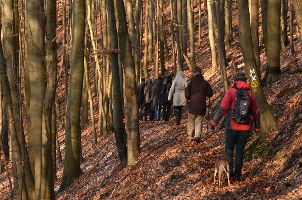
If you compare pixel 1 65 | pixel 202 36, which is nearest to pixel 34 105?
pixel 1 65

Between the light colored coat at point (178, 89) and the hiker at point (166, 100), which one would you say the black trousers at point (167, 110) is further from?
the light colored coat at point (178, 89)

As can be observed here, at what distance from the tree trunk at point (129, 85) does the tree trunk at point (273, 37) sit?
13.0ft

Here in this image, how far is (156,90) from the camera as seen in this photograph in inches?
705

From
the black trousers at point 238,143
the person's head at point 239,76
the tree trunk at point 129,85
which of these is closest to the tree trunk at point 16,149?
the tree trunk at point 129,85

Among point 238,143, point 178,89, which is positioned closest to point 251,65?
point 238,143

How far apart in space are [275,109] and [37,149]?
19.0 feet

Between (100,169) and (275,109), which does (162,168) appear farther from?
(100,169)

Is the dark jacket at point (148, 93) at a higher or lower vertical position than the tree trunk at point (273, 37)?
lower

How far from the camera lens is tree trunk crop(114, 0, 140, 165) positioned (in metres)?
10.9

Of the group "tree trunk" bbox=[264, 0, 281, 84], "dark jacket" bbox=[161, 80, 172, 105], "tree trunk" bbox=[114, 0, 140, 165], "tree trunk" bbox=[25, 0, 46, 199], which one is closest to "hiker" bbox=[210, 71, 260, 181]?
"tree trunk" bbox=[25, 0, 46, 199]

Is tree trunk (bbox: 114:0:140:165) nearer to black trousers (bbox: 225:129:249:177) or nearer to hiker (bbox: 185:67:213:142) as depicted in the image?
hiker (bbox: 185:67:213:142)

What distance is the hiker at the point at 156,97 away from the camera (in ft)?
58.3

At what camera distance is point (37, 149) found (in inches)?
276

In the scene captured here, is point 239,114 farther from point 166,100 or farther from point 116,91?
point 166,100
